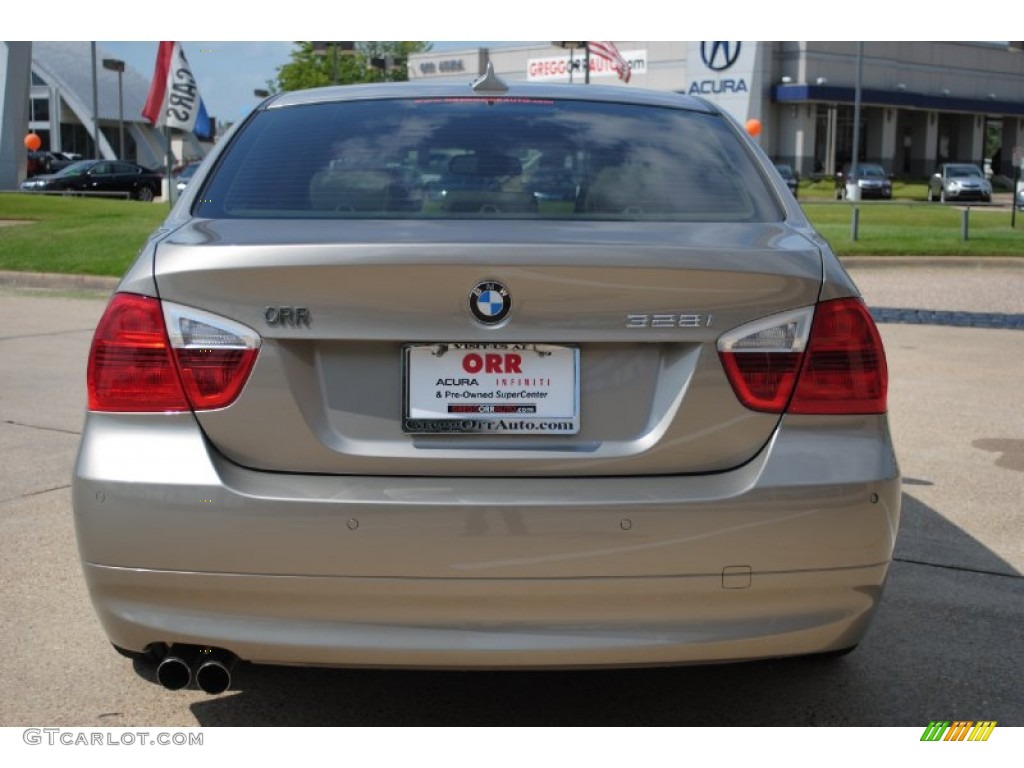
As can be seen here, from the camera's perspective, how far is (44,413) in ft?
25.3

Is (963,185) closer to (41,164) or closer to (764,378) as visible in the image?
(41,164)

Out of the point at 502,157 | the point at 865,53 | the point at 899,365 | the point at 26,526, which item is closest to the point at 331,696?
the point at 502,157

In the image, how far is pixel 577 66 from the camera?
66.2 metres

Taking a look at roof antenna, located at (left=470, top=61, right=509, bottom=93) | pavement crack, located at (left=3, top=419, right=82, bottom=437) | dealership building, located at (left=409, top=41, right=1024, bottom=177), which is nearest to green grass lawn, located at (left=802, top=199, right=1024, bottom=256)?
pavement crack, located at (left=3, top=419, right=82, bottom=437)

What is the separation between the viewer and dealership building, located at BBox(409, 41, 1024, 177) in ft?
200

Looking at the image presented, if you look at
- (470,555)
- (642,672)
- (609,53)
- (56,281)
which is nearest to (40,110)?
(609,53)

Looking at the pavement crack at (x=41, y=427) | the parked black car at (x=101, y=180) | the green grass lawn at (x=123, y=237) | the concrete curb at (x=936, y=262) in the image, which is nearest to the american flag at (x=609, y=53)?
the parked black car at (x=101, y=180)

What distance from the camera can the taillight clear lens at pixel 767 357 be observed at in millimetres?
2906

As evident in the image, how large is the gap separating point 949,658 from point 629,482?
1676 millimetres

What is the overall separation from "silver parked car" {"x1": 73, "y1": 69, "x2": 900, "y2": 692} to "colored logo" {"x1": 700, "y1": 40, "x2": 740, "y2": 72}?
60.4 m

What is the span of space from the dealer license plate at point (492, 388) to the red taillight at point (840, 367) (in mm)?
530

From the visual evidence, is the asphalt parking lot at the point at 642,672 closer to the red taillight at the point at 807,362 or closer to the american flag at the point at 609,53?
the red taillight at the point at 807,362
